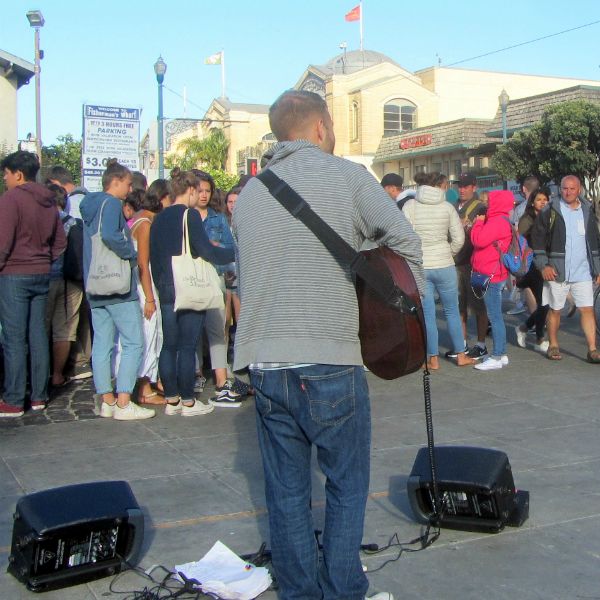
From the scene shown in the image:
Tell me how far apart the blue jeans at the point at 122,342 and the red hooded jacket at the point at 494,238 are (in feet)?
12.1

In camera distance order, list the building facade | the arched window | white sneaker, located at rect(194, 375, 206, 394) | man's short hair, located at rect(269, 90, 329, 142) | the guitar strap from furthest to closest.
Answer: the arched window, the building facade, white sneaker, located at rect(194, 375, 206, 394), man's short hair, located at rect(269, 90, 329, 142), the guitar strap

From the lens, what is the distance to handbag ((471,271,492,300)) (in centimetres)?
906

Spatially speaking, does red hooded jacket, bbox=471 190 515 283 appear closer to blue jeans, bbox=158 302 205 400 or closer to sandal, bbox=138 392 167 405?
blue jeans, bbox=158 302 205 400

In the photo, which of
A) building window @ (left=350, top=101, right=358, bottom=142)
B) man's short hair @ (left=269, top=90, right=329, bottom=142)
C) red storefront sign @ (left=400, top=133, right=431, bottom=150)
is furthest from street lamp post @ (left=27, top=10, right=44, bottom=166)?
building window @ (left=350, top=101, right=358, bottom=142)

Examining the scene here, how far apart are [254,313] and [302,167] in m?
0.55

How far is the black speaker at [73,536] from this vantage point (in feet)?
12.5

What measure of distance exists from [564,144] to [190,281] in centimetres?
2766

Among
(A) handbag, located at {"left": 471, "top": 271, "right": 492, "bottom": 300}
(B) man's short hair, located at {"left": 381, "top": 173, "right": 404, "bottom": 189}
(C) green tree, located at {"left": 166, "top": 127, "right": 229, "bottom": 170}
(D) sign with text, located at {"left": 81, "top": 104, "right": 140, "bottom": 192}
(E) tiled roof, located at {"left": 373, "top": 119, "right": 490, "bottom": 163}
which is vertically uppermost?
(C) green tree, located at {"left": 166, "top": 127, "right": 229, "bottom": 170}

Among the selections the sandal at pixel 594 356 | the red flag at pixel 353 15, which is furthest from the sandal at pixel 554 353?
the red flag at pixel 353 15

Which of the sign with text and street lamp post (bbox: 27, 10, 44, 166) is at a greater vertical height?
street lamp post (bbox: 27, 10, 44, 166)

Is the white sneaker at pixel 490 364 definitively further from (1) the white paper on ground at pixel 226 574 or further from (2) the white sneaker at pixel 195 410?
(1) the white paper on ground at pixel 226 574

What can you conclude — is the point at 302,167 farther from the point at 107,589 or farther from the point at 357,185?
the point at 107,589

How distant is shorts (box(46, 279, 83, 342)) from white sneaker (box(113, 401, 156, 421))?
1610 mm

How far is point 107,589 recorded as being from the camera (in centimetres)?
392
